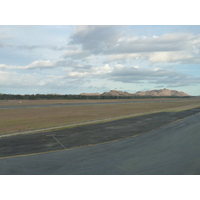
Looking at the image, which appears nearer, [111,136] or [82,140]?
[82,140]

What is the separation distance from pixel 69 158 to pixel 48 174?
2.51 m

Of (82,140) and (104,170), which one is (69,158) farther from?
(82,140)

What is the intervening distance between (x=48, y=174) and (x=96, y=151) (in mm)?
4503

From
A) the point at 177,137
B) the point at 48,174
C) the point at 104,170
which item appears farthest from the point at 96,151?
the point at 177,137

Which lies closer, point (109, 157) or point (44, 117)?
point (109, 157)

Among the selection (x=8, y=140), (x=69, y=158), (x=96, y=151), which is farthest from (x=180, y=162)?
(x=8, y=140)

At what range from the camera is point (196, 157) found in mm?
11742

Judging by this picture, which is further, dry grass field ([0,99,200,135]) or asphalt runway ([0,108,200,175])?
dry grass field ([0,99,200,135])

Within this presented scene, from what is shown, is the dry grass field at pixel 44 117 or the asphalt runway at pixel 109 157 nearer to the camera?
the asphalt runway at pixel 109 157

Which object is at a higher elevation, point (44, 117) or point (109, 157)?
point (44, 117)

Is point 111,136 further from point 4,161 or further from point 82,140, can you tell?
point 4,161
